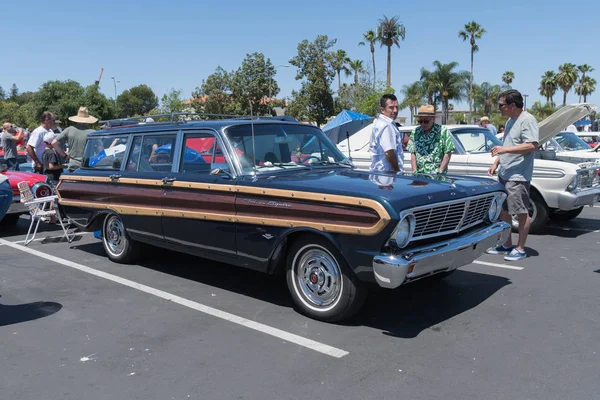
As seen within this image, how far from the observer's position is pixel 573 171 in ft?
26.8

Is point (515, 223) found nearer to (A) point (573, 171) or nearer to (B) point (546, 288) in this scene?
(A) point (573, 171)

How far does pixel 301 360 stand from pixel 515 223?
581cm

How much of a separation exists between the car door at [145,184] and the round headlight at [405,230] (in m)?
2.77

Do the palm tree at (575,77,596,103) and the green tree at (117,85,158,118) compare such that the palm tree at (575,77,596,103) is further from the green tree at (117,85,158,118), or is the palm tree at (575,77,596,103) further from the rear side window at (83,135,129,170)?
the rear side window at (83,135,129,170)

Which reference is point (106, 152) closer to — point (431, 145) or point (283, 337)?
point (283, 337)

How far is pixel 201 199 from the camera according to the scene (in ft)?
17.7

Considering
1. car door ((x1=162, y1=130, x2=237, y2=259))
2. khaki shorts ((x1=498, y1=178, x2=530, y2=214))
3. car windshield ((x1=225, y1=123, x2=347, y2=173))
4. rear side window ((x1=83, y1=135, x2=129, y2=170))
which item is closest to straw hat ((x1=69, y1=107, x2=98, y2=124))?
rear side window ((x1=83, y1=135, x2=129, y2=170))

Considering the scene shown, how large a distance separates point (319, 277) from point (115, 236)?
335 centimetres

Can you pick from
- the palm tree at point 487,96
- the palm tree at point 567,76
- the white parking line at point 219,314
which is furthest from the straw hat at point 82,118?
the palm tree at point 567,76

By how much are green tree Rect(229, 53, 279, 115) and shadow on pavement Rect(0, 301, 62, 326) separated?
38.2 m

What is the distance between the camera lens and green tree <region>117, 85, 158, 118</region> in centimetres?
8619

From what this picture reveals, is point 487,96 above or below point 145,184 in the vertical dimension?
above

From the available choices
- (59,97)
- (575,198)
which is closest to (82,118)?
(575,198)

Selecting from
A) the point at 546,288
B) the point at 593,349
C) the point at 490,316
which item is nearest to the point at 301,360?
the point at 490,316
